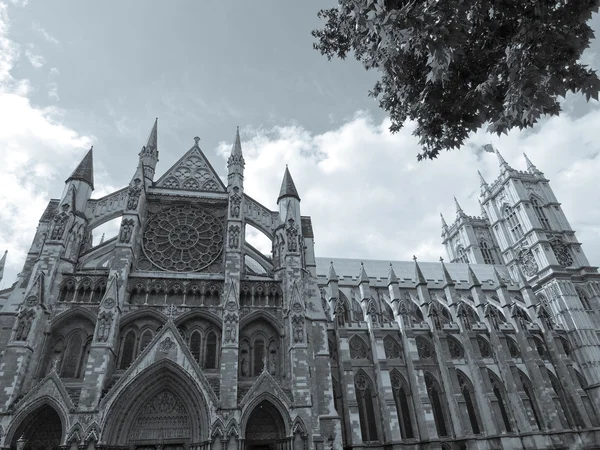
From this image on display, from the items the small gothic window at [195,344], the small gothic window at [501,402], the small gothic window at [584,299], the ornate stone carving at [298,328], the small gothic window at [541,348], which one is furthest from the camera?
the small gothic window at [584,299]

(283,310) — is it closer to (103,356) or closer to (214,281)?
(214,281)

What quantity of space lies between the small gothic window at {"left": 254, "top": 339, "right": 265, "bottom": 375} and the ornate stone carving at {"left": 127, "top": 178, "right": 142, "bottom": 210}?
1127 centimetres

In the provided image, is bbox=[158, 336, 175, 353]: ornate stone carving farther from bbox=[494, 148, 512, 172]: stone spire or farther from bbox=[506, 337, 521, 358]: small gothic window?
bbox=[494, 148, 512, 172]: stone spire

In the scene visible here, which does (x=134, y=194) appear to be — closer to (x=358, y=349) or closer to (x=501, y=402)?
(x=358, y=349)

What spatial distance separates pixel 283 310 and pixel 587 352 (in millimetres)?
33837

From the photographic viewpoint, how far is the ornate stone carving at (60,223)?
2183 centimetres

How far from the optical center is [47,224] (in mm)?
24203

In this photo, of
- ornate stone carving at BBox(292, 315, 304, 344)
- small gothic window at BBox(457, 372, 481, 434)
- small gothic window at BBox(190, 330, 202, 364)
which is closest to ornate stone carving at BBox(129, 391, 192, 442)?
small gothic window at BBox(190, 330, 202, 364)

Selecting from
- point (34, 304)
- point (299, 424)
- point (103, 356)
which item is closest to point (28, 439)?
point (103, 356)

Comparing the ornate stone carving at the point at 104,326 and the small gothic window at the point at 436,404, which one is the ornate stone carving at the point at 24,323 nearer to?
the ornate stone carving at the point at 104,326

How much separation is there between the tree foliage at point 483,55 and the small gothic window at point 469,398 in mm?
30953

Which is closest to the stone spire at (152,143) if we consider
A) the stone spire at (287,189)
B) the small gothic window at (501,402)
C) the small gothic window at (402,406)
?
the stone spire at (287,189)

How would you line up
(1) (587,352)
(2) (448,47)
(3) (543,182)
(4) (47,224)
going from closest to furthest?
(2) (448,47) < (4) (47,224) < (1) (587,352) < (3) (543,182)

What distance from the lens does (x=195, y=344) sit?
21234 millimetres
